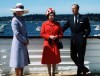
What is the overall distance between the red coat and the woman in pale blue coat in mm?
588

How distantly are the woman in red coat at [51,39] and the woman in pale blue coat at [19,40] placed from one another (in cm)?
59

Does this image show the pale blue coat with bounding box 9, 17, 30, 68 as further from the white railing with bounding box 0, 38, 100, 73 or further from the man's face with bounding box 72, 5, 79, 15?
the white railing with bounding box 0, 38, 100, 73

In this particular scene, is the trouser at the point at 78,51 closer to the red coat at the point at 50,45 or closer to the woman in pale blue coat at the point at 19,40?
the red coat at the point at 50,45

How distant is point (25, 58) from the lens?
27.0 feet

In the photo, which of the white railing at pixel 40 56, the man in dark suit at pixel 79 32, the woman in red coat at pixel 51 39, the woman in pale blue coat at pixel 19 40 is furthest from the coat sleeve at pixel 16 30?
the white railing at pixel 40 56

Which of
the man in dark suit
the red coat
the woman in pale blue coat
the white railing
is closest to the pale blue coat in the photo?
the woman in pale blue coat

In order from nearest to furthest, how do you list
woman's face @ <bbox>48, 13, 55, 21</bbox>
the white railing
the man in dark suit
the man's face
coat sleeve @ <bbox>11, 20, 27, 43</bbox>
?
coat sleeve @ <bbox>11, 20, 27, 43</bbox> → woman's face @ <bbox>48, 13, 55, 21</bbox> → the man's face → the man in dark suit → the white railing

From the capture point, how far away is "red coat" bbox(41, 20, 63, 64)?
8586 mm

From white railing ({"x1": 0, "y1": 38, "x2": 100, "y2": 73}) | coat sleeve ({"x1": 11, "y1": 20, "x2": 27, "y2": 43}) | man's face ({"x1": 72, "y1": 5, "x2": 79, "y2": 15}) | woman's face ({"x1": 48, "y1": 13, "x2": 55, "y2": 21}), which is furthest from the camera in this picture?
white railing ({"x1": 0, "y1": 38, "x2": 100, "y2": 73})

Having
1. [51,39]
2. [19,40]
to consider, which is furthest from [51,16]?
[19,40]

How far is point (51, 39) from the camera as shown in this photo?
8.56m

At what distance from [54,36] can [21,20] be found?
0.84 m

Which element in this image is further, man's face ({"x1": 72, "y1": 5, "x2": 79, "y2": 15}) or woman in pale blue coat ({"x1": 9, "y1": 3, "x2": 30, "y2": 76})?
man's face ({"x1": 72, "y1": 5, "x2": 79, "y2": 15})

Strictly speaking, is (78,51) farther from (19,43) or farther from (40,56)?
(19,43)
